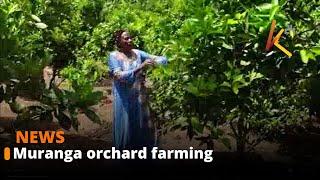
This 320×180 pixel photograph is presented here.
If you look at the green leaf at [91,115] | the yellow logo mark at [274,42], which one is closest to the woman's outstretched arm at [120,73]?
the green leaf at [91,115]

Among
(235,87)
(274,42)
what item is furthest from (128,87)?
(274,42)

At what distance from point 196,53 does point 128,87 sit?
48 centimetres

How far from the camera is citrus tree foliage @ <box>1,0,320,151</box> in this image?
9.76 feet

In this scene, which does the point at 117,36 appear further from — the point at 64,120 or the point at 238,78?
the point at 238,78

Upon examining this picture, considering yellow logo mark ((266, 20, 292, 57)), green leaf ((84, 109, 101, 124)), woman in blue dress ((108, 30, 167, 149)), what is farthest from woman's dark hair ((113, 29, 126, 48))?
yellow logo mark ((266, 20, 292, 57))

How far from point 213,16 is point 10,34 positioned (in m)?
1.23

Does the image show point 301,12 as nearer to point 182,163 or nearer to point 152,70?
point 152,70

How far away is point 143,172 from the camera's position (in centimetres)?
319

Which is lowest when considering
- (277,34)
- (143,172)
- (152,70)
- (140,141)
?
(143,172)

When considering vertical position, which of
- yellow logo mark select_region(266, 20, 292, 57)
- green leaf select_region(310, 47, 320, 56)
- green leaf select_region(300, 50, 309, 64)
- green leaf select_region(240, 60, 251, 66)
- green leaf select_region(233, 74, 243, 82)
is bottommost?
green leaf select_region(233, 74, 243, 82)

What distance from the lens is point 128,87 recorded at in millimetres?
3096

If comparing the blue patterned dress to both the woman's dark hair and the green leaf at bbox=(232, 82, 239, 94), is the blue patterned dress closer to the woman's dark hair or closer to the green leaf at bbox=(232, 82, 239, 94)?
the woman's dark hair

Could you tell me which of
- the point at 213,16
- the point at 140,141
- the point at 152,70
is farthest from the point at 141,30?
the point at 140,141

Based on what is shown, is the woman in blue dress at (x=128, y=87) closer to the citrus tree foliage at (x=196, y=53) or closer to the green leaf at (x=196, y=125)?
the citrus tree foliage at (x=196, y=53)
